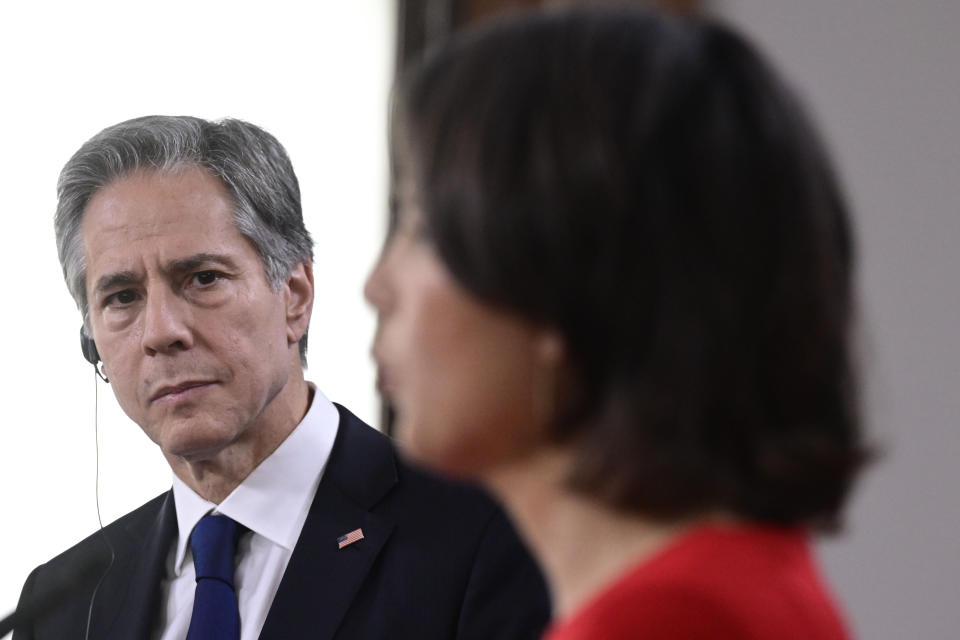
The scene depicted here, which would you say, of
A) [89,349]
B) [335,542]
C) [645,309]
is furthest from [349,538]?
[645,309]

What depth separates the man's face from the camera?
177 centimetres

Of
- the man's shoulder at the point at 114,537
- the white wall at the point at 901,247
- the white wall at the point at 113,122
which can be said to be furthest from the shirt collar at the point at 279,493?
the white wall at the point at 901,247

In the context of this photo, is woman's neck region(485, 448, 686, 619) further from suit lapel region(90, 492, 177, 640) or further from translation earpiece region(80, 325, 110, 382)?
translation earpiece region(80, 325, 110, 382)

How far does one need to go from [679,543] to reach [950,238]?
1.60 meters

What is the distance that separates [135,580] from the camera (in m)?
1.80

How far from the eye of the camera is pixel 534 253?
2.36 ft

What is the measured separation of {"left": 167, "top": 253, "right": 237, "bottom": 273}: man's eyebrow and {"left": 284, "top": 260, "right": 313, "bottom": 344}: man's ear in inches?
5.4

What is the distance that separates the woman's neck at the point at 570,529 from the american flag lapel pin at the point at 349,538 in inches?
37.4

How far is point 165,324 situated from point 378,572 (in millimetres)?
485

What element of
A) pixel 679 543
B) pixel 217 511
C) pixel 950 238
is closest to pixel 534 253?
pixel 679 543

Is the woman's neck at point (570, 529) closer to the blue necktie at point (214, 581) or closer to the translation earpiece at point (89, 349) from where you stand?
the blue necktie at point (214, 581)

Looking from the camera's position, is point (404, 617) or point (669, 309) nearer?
point (669, 309)

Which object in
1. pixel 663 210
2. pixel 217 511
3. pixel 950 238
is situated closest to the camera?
pixel 663 210

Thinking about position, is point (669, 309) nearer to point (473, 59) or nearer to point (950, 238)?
point (473, 59)
